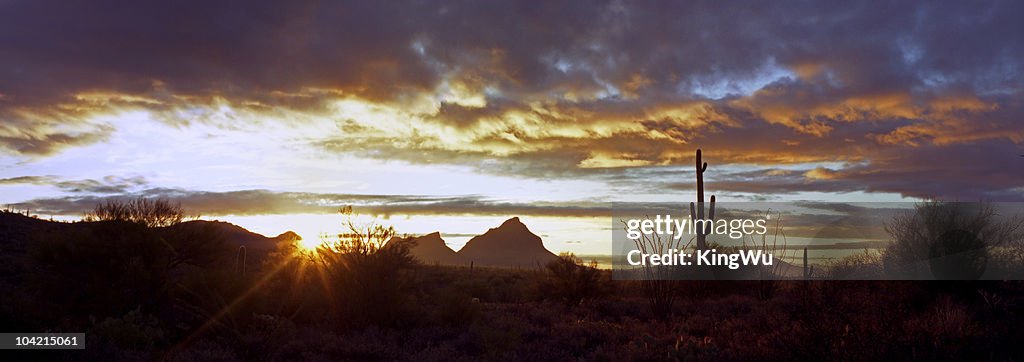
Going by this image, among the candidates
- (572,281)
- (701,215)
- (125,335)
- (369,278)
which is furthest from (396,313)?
(701,215)

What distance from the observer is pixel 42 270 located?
18250 millimetres

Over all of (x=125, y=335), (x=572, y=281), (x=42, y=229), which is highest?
(x=42, y=229)

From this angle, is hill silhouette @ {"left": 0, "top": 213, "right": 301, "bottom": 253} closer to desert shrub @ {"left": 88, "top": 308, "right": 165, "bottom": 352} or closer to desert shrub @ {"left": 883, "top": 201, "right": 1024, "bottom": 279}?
desert shrub @ {"left": 88, "top": 308, "right": 165, "bottom": 352}

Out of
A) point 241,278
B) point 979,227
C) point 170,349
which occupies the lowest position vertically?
point 170,349

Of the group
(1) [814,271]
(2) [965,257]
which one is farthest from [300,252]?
(2) [965,257]

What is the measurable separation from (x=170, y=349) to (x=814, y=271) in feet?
66.2

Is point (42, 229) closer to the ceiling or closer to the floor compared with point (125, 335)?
closer to the ceiling

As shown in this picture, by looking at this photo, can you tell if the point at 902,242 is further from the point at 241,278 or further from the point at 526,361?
the point at 241,278

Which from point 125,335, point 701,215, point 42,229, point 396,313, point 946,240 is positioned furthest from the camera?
point 42,229

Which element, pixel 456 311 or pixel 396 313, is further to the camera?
pixel 456 311

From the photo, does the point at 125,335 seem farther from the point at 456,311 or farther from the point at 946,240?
the point at 946,240

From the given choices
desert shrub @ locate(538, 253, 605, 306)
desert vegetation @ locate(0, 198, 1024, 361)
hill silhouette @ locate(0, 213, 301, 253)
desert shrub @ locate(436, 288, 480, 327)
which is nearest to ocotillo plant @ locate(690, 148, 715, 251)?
desert vegetation @ locate(0, 198, 1024, 361)

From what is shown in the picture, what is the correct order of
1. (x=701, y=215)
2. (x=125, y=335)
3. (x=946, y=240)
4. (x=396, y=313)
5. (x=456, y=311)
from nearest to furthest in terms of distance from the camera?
(x=125, y=335)
(x=396, y=313)
(x=456, y=311)
(x=946, y=240)
(x=701, y=215)

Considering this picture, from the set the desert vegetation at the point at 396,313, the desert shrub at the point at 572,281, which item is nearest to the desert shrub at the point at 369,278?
the desert vegetation at the point at 396,313
